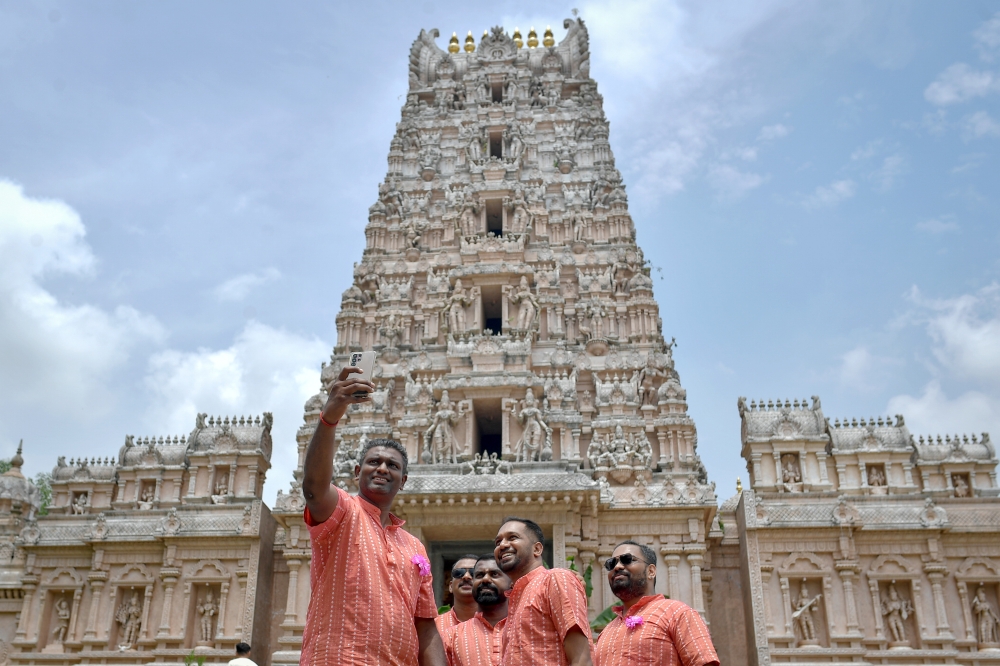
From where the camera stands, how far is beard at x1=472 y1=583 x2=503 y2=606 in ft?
19.7

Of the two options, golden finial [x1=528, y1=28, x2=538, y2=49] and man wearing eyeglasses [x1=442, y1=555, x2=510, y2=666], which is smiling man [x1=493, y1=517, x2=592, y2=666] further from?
golden finial [x1=528, y1=28, x2=538, y2=49]

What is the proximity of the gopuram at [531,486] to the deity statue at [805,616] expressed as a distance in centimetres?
5

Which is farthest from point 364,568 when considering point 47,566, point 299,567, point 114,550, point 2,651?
point 2,651

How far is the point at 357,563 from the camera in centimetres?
416

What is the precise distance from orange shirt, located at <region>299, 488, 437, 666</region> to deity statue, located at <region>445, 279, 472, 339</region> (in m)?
22.7

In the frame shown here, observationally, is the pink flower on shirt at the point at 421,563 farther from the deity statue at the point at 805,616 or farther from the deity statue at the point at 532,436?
the deity statue at the point at 805,616

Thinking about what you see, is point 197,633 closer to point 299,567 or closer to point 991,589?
point 299,567

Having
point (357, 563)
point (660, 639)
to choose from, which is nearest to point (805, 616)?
point (660, 639)

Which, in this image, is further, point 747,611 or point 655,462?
point 655,462

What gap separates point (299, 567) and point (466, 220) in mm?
14166

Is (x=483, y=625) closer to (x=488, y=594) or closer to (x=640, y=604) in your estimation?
(x=488, y=594)

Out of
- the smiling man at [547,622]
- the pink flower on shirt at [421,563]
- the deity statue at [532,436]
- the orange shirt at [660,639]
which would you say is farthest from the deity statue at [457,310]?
the pink flower on shirt at [421,563]

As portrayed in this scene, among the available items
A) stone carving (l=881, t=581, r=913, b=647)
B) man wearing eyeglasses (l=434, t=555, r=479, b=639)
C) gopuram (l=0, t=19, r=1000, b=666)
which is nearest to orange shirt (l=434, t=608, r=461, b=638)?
man wearing eyeglasses (l=434, t=555, r=479, b=639)

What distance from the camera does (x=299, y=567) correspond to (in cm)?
2208
